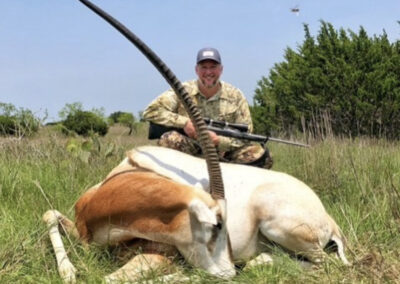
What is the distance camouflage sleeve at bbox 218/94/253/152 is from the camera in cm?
489

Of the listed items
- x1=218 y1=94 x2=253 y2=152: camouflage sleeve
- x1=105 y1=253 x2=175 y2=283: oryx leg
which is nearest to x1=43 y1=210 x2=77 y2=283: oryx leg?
x1=105 y1=253 x2=175 y2=283: oryx leg

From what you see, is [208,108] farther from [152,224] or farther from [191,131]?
[152,224]

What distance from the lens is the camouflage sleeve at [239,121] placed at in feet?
16.0

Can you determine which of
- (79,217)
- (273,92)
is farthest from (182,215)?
(273,92)

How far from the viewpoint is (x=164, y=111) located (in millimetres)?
4734

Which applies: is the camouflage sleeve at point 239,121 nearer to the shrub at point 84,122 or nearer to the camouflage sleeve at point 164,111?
the camouflage sleeve at point 164,111

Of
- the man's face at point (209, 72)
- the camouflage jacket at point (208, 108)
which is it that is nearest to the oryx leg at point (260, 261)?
the camouflage jacket at point (208, 108)

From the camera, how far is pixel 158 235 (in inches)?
112

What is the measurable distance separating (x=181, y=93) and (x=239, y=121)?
2477 mm

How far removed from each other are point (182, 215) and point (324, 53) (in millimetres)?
15658

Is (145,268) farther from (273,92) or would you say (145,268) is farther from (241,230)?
(273,92)

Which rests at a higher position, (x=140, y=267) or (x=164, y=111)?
(x=164, y=111)

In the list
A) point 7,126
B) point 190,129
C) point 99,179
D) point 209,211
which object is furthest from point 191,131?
point 7,126

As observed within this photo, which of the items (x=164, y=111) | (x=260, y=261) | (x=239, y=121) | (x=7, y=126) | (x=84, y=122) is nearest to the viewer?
(x=260, y=261)
